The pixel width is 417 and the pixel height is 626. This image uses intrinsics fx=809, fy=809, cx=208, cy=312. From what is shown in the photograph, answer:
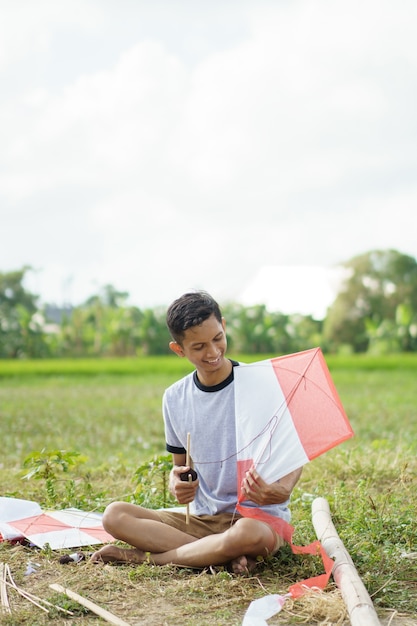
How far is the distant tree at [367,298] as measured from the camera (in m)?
20.6

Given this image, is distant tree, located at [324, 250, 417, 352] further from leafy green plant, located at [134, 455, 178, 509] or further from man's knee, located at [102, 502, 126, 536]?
man's knee, located at [102, 502, 126, 536]

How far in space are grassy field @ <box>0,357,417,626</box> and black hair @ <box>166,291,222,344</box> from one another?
93 centimetres

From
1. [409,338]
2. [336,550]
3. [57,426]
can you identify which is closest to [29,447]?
[57,426]

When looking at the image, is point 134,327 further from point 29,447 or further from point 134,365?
point 29,447

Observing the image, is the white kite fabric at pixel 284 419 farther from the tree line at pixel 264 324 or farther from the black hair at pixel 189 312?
the tree line at pixel 264 324

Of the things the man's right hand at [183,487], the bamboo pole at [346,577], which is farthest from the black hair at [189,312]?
the bamboo pole at [346,577]

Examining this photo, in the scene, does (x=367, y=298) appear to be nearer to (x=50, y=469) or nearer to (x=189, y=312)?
(x=50, y=469)

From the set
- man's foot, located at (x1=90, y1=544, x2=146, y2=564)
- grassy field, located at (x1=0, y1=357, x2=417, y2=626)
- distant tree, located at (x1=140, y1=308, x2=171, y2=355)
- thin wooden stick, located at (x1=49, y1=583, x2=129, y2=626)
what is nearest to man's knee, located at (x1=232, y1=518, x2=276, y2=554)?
grassy field, located at (x1=0, y1=357, x2=417, y2=626)

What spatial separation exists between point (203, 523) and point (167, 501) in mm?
883

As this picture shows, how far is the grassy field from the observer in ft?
8.97

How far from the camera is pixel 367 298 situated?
20797mm

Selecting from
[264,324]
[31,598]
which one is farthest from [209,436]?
[264,324]

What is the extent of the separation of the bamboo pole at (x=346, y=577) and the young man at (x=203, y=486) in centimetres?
20

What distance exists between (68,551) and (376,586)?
1317mm
